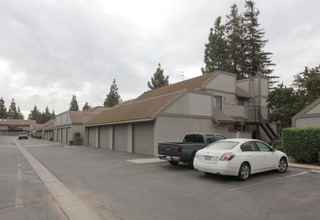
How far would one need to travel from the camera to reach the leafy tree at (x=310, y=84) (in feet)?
73.2

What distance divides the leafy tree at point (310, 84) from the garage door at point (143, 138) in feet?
47.2

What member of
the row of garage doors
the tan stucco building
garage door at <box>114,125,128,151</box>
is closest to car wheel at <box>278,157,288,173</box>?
the tan stucco building

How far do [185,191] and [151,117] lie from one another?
28.9ft

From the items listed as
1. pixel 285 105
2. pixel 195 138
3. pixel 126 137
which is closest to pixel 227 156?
pixel 195 138

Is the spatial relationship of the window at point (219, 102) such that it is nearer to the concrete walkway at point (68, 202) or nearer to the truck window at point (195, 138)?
the truck window at point (195, 138)

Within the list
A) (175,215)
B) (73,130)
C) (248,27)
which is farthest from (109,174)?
(248,27)

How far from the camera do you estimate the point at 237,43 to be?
4428 centimetres

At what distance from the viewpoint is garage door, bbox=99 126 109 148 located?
937 inches

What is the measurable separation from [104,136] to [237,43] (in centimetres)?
3174

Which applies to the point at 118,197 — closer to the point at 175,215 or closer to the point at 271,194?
the point at 175,215

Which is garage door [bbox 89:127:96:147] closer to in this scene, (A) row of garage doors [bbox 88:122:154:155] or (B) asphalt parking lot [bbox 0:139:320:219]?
(A) row of garage doors [bbox 88:122:154:155]

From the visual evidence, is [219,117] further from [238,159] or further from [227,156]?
[227,156]

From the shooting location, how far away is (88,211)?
5344 mm

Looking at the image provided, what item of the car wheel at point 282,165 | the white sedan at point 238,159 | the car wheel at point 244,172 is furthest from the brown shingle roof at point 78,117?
the car wheel at point 244,172
